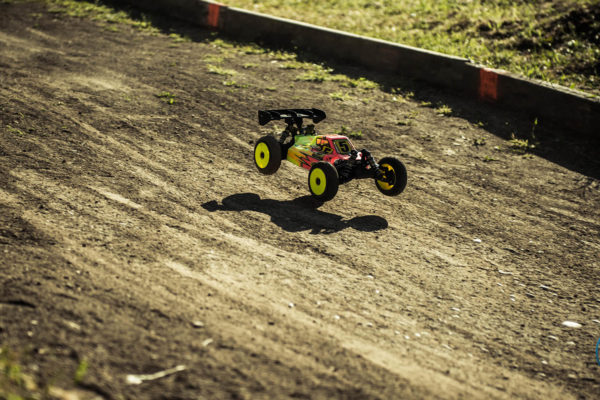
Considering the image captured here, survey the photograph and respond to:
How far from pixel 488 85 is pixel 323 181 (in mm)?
6051

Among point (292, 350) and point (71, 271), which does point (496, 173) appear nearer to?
point (292, 350)

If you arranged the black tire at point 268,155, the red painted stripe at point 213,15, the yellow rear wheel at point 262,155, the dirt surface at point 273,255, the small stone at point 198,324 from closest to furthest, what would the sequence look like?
the dirt surface at point 273,255, the small stone at point 198,324, the black tire at point 268,155, the yellow rear wheel at point 262,155, the red painted stripe at point 213,15

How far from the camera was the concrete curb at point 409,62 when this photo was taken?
10.3 m

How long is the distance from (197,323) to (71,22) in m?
13.2

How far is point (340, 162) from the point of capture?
23.6ft

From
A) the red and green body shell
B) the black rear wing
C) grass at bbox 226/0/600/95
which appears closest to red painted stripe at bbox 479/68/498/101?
grass at bbox 226/0/600/95

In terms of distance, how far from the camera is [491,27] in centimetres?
1369

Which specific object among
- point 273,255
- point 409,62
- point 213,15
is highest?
point 213,15

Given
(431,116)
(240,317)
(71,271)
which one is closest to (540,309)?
(240,317)

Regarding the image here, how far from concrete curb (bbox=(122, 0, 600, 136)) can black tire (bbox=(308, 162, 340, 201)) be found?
19.2 ft

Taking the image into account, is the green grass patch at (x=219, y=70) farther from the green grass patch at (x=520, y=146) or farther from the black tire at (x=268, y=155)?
the green grass patch at (x=520, y=146)

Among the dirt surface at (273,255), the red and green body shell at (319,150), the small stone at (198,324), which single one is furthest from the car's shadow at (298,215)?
the small stone at (198,324)

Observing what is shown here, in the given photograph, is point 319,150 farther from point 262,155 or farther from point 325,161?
point 262,155

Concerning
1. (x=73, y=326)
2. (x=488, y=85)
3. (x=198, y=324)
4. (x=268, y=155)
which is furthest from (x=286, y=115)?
(x=488, y=85)
